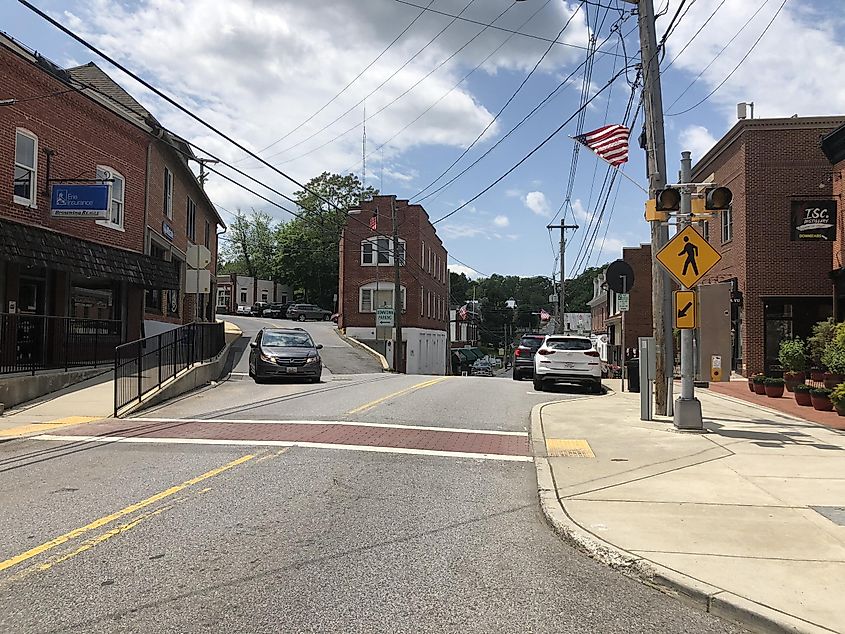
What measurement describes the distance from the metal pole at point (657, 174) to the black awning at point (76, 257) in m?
12.8

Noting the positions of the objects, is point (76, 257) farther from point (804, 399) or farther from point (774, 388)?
point (774, 388)

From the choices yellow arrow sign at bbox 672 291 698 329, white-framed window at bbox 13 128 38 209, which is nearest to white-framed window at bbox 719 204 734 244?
yellow arrow sign at bbox 672 291 698 329

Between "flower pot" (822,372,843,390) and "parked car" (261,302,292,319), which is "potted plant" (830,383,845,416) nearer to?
"flower pot" (822,372,843,390)

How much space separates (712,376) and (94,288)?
56.4 ft

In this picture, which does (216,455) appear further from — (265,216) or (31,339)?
(265,216)

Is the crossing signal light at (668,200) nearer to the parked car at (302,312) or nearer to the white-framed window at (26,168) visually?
the white-framed window at (26,168)

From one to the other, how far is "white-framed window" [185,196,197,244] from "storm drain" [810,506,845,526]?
2850 centimetres

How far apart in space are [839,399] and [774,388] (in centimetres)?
464

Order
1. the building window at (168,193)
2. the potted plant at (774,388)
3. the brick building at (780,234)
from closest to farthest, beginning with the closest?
the potted plant at (774,388) < the brick building at (780,234) < the building window at (168,193)

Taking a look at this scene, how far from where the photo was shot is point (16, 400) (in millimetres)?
14703

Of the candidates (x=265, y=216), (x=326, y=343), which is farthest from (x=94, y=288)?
(x=265, y=216)

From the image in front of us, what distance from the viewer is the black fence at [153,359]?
14.5 meters

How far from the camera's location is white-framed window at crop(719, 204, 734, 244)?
2441 centimetres

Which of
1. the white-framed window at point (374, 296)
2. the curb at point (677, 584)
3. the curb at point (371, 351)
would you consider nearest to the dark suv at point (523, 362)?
the curb at point (371, 351)
